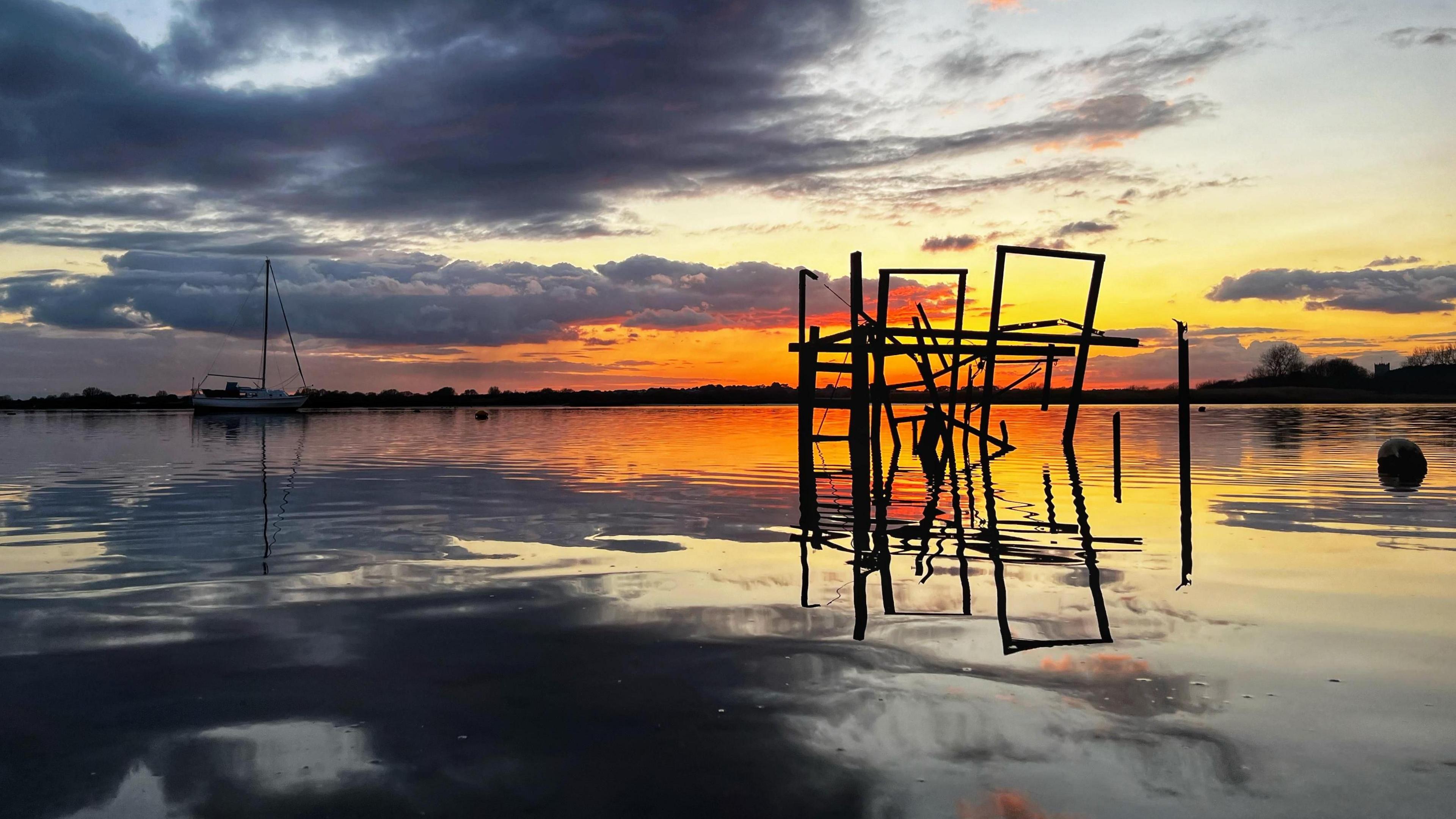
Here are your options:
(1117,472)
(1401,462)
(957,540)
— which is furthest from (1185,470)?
(957,540)

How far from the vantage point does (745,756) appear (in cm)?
580

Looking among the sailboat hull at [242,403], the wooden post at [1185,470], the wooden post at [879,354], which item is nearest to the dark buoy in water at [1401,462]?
the wooden post at [1185,470]

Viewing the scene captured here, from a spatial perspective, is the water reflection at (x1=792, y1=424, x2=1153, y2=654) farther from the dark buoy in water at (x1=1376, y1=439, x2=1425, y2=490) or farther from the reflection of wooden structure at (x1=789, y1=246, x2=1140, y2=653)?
the dark buoy in water at (x1=1376, y1=439, x2=1425, y2=490)

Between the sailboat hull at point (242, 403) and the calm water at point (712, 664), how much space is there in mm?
91091

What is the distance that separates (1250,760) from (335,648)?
23.4ft

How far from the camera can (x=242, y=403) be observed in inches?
3994

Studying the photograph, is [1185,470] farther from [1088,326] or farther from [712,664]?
[712,664]

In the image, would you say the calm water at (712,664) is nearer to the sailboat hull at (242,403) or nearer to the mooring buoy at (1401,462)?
the mooring buoy at (1401,462)

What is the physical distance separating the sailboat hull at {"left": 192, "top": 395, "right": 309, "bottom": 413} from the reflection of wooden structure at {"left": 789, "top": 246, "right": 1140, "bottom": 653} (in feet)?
274

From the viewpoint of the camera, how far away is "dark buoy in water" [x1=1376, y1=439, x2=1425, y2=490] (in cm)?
2447

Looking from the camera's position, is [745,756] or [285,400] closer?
[745,756]

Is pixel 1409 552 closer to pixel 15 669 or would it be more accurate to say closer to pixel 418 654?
pixel 418 654

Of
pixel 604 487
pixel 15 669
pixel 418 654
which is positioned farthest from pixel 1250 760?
pixel 604 487

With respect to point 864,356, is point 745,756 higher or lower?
lower
